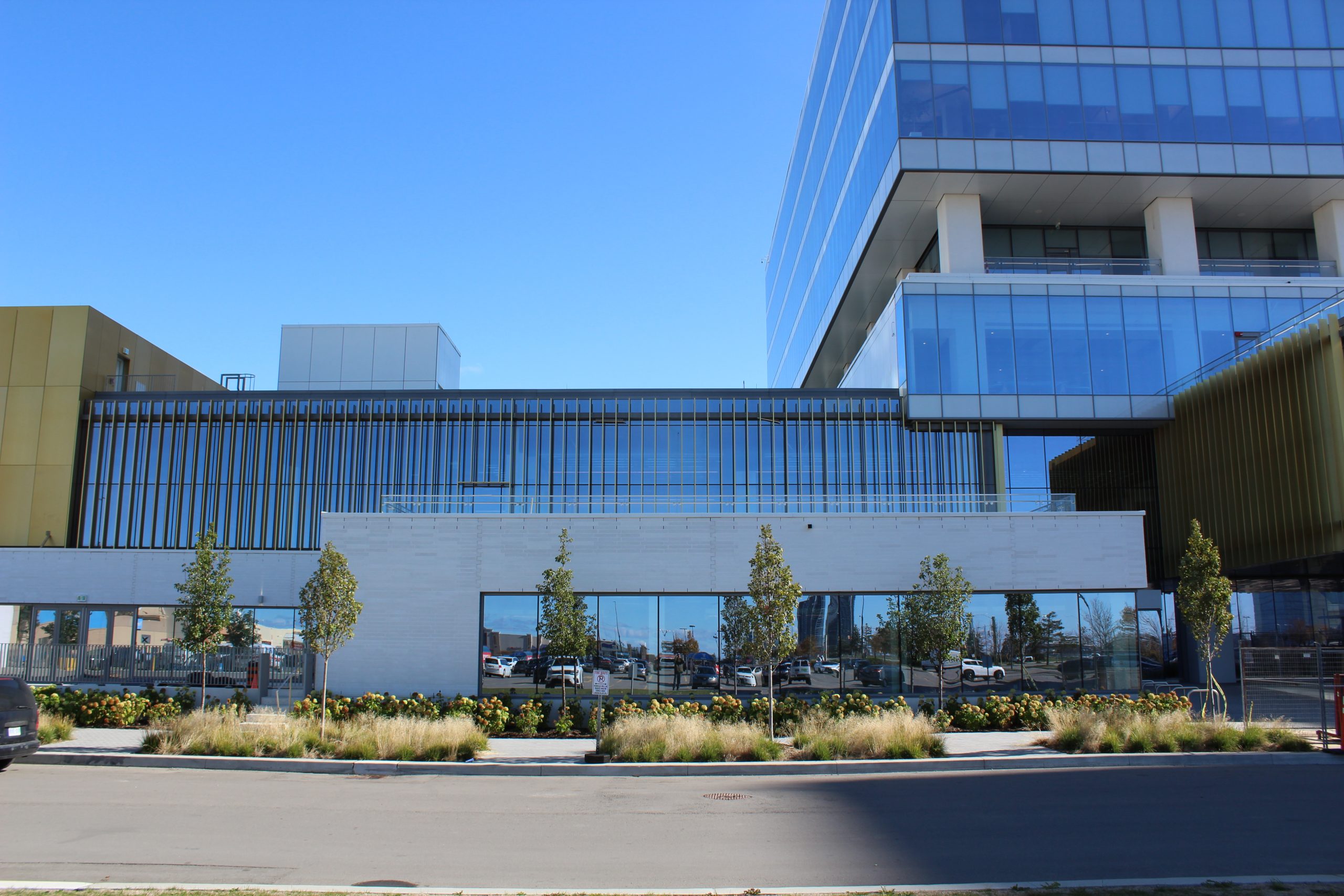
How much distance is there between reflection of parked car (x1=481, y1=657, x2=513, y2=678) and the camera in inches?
923

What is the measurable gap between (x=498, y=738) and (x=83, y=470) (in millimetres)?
22925

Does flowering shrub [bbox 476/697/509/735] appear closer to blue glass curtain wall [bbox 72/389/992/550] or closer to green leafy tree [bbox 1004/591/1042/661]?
green leafy tree [bbox 1004/591/1042/661]

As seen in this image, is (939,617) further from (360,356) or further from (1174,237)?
(360,356)

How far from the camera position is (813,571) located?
2430 centimetres

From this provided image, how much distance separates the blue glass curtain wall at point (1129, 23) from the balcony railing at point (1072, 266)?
7.64 metres

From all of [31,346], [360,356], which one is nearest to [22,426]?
[31,346]

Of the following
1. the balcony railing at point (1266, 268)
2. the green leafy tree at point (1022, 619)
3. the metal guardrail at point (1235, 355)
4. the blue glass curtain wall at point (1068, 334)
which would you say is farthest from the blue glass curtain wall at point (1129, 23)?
the green leafy tree at point (1022, 619)

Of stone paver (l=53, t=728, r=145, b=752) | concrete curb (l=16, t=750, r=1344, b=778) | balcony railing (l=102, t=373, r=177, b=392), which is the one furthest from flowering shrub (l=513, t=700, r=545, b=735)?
balcony railing (l=102, t=373, r=177, b=392)

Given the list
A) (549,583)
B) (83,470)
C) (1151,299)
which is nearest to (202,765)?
(549,583)

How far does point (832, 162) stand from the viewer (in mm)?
45688

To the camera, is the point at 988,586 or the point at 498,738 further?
the point at 988,586

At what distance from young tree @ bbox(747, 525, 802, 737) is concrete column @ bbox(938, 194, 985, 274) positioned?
1923cm

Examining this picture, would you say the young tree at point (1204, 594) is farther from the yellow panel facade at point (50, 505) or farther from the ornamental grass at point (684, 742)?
the yellow panel facade at point (50, 505)

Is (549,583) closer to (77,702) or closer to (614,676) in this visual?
(614,676)
